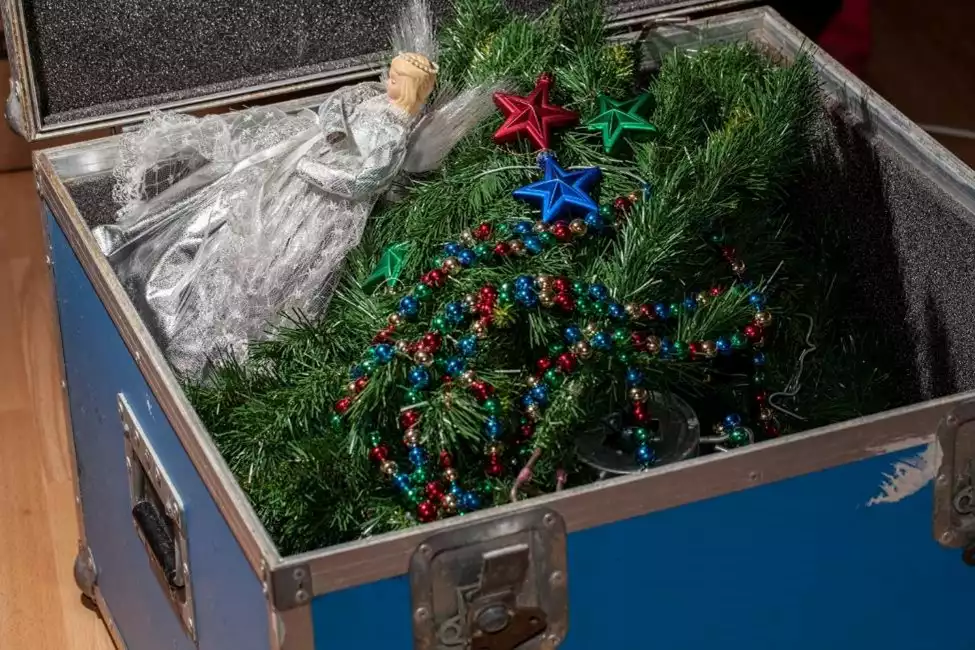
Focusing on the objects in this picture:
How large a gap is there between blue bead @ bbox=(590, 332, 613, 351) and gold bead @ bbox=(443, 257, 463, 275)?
4.1 inches

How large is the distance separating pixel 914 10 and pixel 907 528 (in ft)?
4.60

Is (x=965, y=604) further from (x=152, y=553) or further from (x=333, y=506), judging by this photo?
(x=152, y=553)

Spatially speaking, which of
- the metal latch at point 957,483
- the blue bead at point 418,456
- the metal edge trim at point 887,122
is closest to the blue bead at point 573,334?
the blue bead at point 418,456

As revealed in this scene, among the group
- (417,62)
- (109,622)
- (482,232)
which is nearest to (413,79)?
(417,62)

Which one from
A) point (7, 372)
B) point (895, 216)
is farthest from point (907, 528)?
point (7, 372)

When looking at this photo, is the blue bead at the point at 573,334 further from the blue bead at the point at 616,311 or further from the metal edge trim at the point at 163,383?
the metal edge trim at the point at 163,383

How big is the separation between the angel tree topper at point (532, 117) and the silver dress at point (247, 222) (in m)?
0.07

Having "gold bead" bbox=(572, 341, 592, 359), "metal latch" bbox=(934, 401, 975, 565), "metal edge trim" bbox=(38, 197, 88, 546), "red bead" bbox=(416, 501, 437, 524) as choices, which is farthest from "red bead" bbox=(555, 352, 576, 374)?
"metal edge trim" bbox=(38, 197, 88, 546)

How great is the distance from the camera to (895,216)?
1058 mm

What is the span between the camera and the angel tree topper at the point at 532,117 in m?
0.97

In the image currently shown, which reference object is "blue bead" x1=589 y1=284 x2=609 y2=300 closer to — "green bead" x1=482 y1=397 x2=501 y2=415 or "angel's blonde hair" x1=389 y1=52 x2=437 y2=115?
"green bead" x1=482 y1=397 x2=501 y2=415

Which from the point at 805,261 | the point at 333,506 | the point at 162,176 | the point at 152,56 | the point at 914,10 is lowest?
the point at 333,506

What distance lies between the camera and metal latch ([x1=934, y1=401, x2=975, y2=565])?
82cm

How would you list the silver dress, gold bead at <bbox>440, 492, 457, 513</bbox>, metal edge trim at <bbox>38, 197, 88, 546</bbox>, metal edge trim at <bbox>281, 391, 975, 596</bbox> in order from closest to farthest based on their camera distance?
metal edge trim at <bbox>281, 391, 975, 596</bbox>, gold bead at <bbox>440, 492, 457, 513</bbox>, the silver dress, metal edge trim at <bbox>38, 197, 88, 546</bbox>
